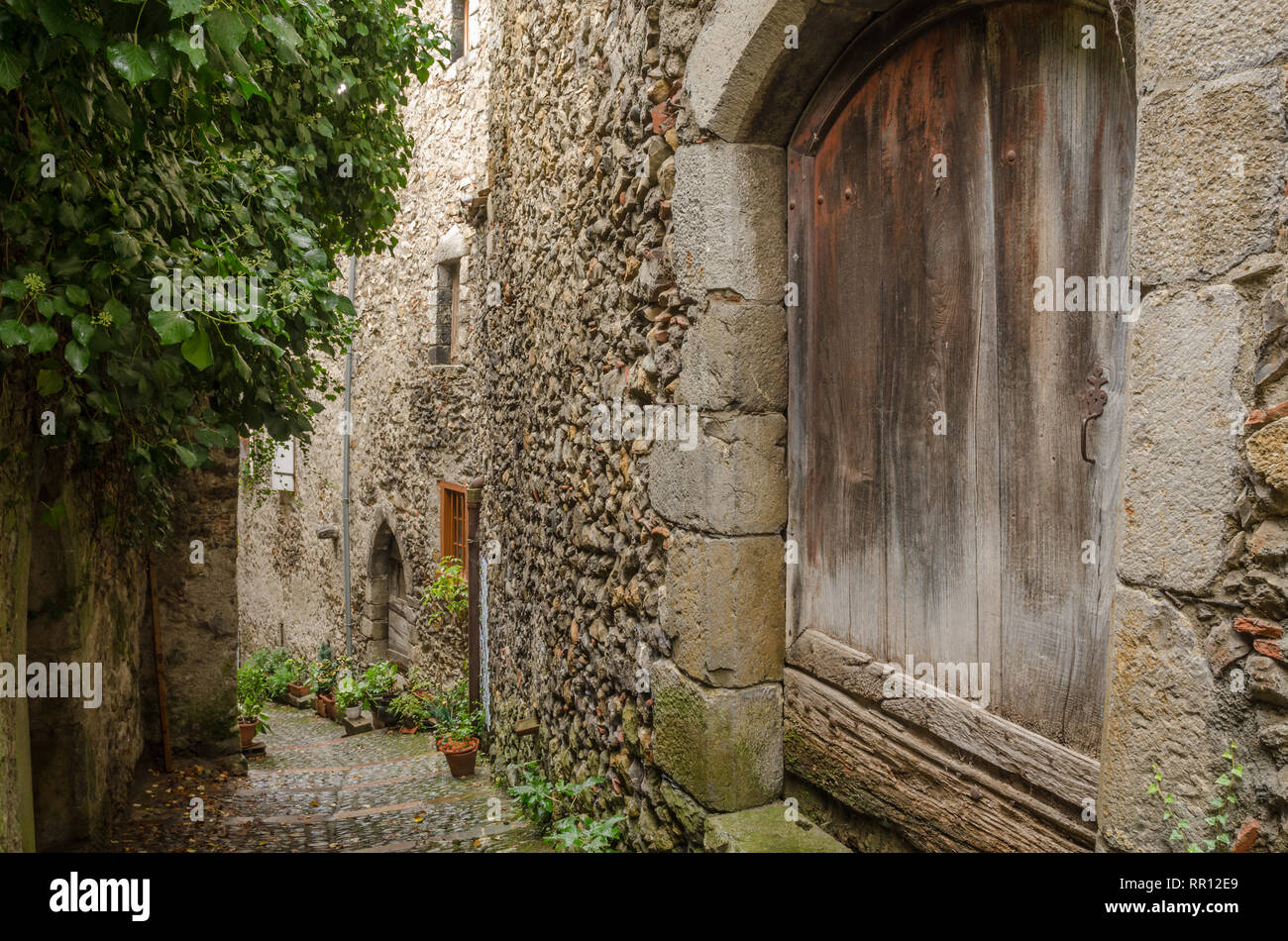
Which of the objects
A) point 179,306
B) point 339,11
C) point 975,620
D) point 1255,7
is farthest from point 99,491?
point 1255,7

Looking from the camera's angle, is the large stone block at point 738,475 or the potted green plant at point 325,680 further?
the potted green plant at point 325,680

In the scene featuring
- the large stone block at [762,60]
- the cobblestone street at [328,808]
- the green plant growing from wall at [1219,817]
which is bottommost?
the cobblestone street at [328,808]

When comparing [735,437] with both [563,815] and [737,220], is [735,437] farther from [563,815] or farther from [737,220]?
[563,815]

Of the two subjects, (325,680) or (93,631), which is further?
(325,680)

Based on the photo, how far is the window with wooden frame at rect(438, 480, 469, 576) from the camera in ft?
27.1

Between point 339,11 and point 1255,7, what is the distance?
468 cm

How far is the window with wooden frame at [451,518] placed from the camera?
8.27m

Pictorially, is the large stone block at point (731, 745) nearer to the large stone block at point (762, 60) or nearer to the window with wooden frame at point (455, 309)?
the large stone block at point (762, 60)

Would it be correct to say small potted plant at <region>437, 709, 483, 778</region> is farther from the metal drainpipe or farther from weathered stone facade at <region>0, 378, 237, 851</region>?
the metal drainpipe

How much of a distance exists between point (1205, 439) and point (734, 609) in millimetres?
1486

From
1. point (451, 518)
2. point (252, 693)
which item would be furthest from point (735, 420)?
point (252, 693)

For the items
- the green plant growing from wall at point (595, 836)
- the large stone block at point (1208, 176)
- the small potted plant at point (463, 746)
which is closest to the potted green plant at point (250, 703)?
the small potted plant at point (463, 746)

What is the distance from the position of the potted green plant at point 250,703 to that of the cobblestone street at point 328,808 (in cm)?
24

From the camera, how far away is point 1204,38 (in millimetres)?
1240
